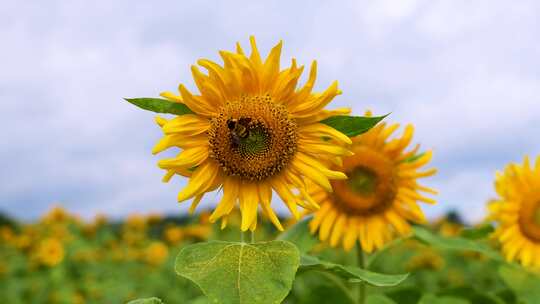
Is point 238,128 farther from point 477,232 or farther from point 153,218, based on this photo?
point 153,218

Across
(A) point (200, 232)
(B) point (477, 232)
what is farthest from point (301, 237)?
(A) point (200, 232)

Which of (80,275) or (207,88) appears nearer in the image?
(207,88)

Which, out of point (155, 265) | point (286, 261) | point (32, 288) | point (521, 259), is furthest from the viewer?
point (155, 265)

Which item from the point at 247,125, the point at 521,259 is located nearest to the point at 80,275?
the point at 521,259

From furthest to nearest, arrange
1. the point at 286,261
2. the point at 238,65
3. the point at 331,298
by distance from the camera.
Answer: the point at 331,298, the point at 238,65, the point at 286,261

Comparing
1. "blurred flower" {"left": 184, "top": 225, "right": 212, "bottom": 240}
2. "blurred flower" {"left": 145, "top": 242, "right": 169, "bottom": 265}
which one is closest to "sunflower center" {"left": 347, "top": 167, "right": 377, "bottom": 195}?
"blurred flower" {"left": 184, "top": 225, "right": 212, "bottom": 240}

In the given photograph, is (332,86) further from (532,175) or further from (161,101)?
A: (532,175)
